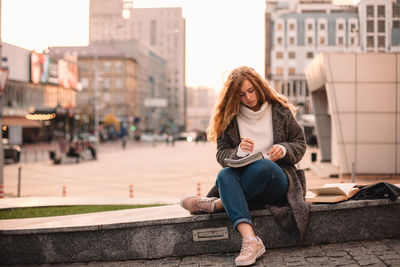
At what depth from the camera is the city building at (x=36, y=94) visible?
55.9 m

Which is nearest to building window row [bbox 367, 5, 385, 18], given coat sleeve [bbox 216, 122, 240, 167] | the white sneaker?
coat sleeve [bbox 216, 122, 240, 167]

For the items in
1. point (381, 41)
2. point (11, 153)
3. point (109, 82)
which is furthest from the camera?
point (109, 82)

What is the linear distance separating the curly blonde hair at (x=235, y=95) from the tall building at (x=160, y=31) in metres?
151

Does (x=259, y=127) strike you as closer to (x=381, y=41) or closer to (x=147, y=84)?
(x=381, y=41)

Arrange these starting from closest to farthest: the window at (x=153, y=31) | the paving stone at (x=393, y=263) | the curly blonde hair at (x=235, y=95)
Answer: the paving stone at (x=393, y=263), the curly blonde hair at (x=235, y=95), the window at (x=153, y=31)

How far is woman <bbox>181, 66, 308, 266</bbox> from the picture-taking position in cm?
428

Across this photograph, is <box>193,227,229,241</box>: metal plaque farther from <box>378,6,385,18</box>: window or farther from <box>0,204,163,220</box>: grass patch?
<box>378,6,385,18</box>: window

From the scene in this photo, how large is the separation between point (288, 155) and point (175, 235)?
1.34 metres

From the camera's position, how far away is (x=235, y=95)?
465 centimetres

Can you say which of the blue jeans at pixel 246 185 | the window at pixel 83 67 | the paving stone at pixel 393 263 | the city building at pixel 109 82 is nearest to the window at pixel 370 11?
the blue jeans at pixel 246 185

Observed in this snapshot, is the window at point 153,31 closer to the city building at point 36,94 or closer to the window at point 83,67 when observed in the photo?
the window at point 83,67

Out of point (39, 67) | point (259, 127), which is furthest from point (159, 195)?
point (39, 67)

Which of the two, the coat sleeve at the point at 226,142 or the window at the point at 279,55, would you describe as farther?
the window at the point at 279,55

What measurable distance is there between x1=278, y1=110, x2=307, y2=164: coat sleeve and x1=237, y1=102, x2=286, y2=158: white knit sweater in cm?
17
